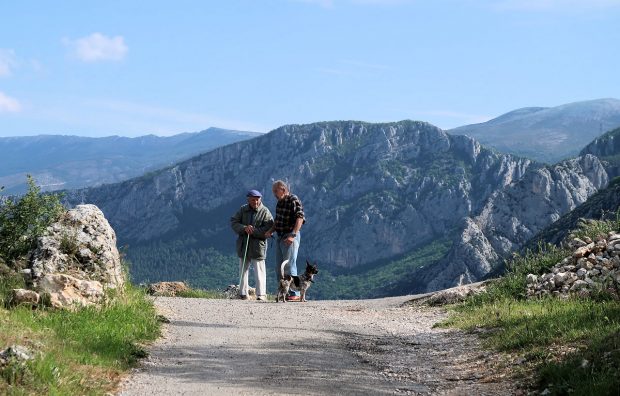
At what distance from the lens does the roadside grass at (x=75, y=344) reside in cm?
641

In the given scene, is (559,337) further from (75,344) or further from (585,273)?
(75,344)

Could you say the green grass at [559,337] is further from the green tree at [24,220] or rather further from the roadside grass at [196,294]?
the roadside grass at [196,294]

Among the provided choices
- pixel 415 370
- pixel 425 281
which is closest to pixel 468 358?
pixel 415 370

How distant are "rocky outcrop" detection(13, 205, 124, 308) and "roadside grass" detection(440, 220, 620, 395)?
6211 mm

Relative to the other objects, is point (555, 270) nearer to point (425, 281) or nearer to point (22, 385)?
point (22, 385)

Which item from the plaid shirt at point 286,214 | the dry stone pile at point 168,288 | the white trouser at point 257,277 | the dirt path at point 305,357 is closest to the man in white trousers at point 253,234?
the white trouser at point 257,277

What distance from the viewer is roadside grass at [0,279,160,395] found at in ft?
21.0

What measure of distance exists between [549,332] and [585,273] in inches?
184

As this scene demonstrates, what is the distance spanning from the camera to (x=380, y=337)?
1140 cm

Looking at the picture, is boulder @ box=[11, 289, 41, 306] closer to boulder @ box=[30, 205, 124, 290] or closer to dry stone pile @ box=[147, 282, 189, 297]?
boulder @ box=[30, 205, 124, 290]

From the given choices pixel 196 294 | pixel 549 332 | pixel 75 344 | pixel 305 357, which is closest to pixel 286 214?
pixel 196 294

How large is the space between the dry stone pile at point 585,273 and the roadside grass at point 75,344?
8027mm

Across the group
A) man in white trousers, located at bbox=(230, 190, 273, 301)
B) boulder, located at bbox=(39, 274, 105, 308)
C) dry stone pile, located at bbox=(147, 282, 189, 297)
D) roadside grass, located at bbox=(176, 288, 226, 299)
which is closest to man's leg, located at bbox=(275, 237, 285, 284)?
man in white trousers, located at bbox=(230, 190, 273, 301)

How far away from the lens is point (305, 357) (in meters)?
9.12
